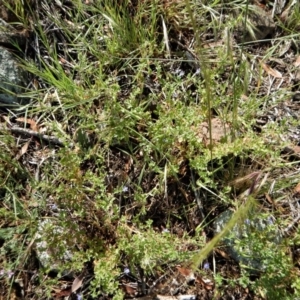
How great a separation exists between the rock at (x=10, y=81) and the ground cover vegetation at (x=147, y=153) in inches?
2.1

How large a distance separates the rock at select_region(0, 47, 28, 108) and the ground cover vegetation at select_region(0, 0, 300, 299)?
0.18 feet

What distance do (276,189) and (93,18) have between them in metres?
1.39

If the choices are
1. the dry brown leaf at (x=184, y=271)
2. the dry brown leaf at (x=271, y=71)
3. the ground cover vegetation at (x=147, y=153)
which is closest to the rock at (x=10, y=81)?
the ground cover vegetation at (x=147, y=153)

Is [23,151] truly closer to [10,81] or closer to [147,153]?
[10,81]

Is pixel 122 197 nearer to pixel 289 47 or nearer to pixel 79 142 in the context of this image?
pixel 79 142

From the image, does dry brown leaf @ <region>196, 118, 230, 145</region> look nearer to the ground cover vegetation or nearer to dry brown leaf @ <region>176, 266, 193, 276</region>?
the ground cover vegetation

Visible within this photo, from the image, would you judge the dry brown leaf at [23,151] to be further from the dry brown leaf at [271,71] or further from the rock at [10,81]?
the dry brown leaf at [271,71]

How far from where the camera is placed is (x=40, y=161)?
244 centimetres

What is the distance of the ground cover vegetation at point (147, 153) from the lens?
2131 mm

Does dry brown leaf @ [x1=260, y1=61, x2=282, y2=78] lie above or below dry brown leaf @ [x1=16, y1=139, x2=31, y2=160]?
above

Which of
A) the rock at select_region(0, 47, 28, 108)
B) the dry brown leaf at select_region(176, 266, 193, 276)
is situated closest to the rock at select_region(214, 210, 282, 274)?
the dry brown leaf at select_region(176, 266, 193, 276)

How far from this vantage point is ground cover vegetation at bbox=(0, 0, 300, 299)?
213cm

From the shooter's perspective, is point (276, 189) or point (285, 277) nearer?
point (285, 277)

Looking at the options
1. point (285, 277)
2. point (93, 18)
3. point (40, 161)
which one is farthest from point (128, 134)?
point (285, 277)
